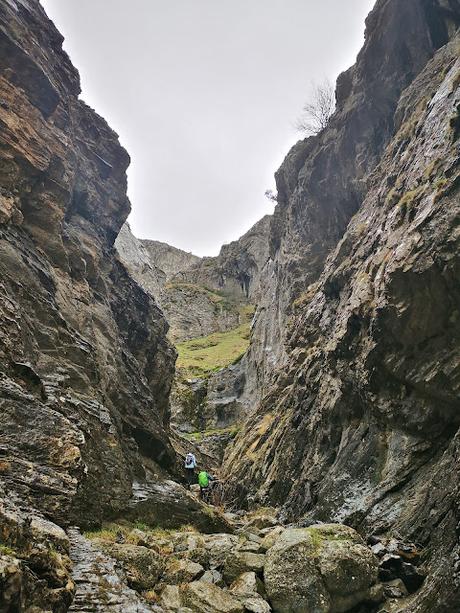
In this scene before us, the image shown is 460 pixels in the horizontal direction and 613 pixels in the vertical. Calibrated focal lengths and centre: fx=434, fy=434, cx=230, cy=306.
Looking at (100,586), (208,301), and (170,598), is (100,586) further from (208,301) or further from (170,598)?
(208,301)

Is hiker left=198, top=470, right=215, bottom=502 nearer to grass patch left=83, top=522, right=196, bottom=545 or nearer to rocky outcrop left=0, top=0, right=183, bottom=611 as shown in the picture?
rocky outcrop left=0, top=0, right=183, bottom=611

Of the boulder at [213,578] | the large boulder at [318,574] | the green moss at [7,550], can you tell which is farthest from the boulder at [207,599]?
the green moss at [7,550]

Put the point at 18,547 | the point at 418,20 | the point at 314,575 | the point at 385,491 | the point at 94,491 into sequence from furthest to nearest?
1. the point at 418,20
2. the point at 385,491
3. the point at 94,491
4. the point at 314,575
5. the point at 18,547

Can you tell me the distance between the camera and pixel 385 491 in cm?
1692

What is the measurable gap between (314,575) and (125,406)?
16.2 m

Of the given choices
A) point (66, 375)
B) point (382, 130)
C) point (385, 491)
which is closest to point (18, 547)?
point (66, 375)

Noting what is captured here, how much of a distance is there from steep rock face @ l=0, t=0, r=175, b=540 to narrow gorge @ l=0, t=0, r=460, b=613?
0.11 meters

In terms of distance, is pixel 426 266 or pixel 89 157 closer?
pixel 426 266

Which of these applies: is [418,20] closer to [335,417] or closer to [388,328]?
[388,328]

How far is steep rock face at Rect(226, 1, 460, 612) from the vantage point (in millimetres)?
16062

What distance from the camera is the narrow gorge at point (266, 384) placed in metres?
10.6

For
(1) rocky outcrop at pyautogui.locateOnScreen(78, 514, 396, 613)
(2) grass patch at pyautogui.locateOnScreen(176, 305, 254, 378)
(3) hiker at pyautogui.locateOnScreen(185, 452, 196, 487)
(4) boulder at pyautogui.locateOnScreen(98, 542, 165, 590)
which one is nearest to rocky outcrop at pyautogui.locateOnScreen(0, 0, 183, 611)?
(4) boulder at pyautogui.locateOnScreen(98, 542, 165, 590)

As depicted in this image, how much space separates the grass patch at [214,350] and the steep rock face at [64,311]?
113 ft

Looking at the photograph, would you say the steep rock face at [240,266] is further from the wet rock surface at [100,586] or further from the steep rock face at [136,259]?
the wet rock surface at [100,586]
